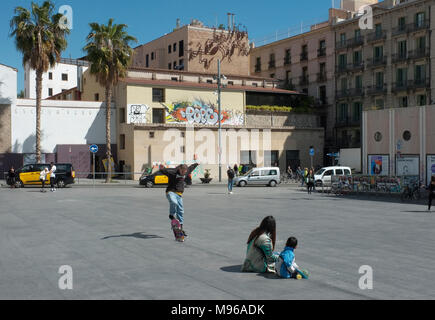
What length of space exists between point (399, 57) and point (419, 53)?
2436mm

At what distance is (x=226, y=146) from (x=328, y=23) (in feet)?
80.3

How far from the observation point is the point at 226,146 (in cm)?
5041

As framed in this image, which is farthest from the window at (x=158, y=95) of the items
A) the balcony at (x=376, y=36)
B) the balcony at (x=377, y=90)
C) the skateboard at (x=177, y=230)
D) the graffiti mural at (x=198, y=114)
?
the skateboard at (x=177, y=230)

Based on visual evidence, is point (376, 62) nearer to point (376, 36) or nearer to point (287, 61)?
point (376, 36)

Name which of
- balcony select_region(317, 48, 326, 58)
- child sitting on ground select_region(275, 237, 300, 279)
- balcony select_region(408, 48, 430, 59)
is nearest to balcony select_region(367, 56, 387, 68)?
balcony select_region(408, 48, 430, 59)

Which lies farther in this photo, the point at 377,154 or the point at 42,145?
the point at 42,145

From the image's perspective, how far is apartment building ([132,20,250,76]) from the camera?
214 ft

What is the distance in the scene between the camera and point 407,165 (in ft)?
113

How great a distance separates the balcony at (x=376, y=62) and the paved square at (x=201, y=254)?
38901 mm

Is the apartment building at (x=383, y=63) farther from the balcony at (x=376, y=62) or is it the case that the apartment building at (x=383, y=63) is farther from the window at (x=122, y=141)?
the window at (x=122, y=141)

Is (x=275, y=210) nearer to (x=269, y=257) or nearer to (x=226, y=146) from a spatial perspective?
(x=269, y=257)

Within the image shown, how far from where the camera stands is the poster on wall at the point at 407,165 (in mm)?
33906

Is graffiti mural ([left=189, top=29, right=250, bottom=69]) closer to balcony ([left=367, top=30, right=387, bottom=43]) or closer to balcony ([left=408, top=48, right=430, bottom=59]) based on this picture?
balcony ([left=367, top=30, right=387, bottom=43])

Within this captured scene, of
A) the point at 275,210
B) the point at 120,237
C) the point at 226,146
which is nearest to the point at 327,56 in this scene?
the point at 226,146
